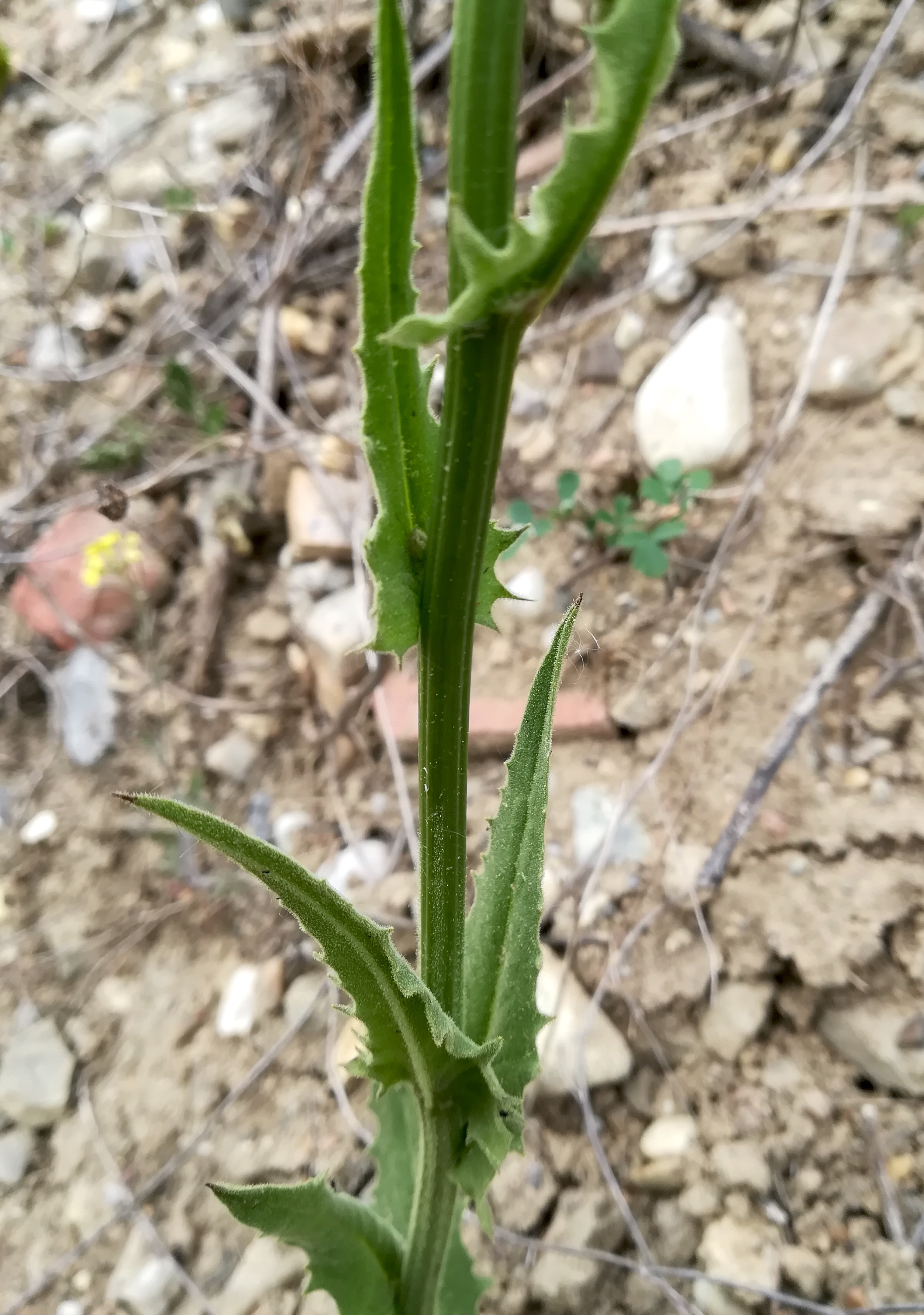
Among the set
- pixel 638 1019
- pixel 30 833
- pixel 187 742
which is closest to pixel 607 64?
pixel 638 1019

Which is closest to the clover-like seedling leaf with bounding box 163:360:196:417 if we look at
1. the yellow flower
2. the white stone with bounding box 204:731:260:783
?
the yellow flower

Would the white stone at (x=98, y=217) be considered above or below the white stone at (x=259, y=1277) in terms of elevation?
above

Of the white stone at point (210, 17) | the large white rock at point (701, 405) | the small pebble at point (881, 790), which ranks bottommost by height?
the small pebble at point (881, 790)

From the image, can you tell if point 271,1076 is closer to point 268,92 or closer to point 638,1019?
point 638,1019

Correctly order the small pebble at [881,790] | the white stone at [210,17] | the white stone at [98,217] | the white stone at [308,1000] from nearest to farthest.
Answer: the small pebble at [881,790] → the white stone at [308,1000] → the white stone at [98,217] → the white stone at [210,17]

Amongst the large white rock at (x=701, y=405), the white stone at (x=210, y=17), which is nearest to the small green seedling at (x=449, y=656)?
the large white rock at (x=701, y=405)

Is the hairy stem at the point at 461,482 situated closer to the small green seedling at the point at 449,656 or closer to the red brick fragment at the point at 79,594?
the small green seedling at the point at 449,656

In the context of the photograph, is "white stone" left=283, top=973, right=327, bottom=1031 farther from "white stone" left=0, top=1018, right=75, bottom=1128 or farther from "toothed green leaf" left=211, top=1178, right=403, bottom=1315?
"toothed green leaf" left=211, top=1178, right=403, bottom=1315
